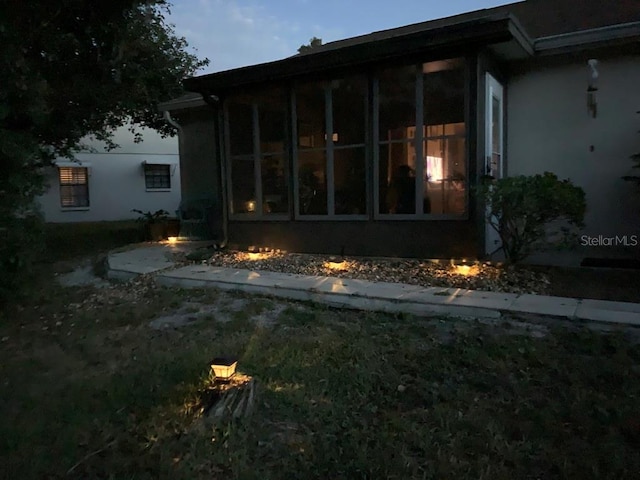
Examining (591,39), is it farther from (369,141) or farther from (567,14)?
(369,141)

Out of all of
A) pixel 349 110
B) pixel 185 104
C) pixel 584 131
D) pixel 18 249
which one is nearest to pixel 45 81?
pixel 18 249

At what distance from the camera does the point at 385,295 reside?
4.93m

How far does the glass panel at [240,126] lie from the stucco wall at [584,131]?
3868 millimetres

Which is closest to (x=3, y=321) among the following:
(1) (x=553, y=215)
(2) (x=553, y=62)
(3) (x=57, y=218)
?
(1) (x=553, y=215)

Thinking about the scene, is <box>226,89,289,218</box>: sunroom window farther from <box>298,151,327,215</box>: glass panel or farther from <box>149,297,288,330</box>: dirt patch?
<box>149,297,288,330</box>: dirt patch

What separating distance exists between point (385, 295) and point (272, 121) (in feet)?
12.9

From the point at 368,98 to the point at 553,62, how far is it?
2.49 meters

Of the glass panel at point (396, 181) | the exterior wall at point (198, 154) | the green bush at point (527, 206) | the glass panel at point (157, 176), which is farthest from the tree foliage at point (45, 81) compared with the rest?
the glass panel at point (157, 176)

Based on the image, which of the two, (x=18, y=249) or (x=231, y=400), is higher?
(x=18, y=249)

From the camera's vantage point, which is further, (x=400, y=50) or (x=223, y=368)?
(x=400, y=50)

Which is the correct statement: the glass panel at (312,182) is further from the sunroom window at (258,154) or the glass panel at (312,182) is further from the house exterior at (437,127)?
the sunroom window at (258,154)

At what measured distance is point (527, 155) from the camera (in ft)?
22.8

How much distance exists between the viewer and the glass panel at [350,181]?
692 cm

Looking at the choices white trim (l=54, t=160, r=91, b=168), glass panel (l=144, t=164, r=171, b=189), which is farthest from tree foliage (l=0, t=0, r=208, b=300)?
glass panel (l=144, t=164, r=171, b=189)
